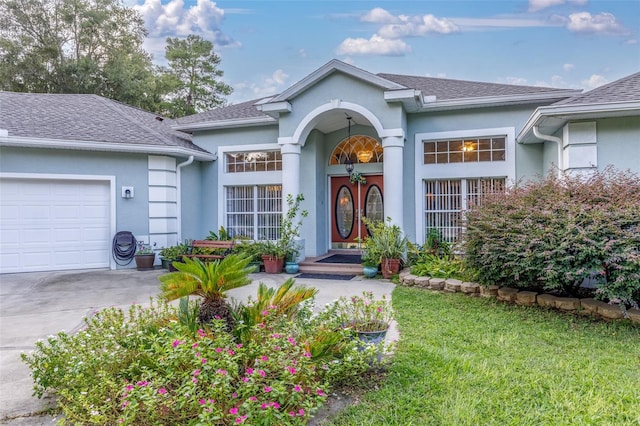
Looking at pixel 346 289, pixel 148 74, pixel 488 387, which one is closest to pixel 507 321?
pixel 488 387

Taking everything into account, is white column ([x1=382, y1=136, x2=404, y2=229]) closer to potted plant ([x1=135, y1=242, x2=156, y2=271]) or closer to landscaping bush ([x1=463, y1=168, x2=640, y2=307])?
landscaping bush ([x1=463, y1=168, x2=640, y2=307])

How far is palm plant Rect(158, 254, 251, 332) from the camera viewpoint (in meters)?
3.53

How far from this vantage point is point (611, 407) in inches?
112

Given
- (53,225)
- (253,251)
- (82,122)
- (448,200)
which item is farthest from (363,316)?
(82,122)

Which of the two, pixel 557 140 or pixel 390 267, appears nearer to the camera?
pixel 557 140

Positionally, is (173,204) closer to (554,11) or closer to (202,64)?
(554,11)

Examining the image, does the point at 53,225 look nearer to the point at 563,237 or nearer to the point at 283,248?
the point at 283,248

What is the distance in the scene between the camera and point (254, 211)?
10.9 m

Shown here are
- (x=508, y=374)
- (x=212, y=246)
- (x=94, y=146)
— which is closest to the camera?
(x=508, y=374)

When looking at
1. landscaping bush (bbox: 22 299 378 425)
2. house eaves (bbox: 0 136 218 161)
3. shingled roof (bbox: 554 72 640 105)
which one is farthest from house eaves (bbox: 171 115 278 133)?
landscaping bush (bbox: 22 299 378 425)

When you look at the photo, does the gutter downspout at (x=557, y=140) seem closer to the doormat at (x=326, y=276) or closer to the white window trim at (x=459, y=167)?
the white window trim at (x=459, y=167)

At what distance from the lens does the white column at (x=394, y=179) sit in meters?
8.53

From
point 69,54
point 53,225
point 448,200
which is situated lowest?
point 53,225

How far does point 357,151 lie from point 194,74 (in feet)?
63.2
